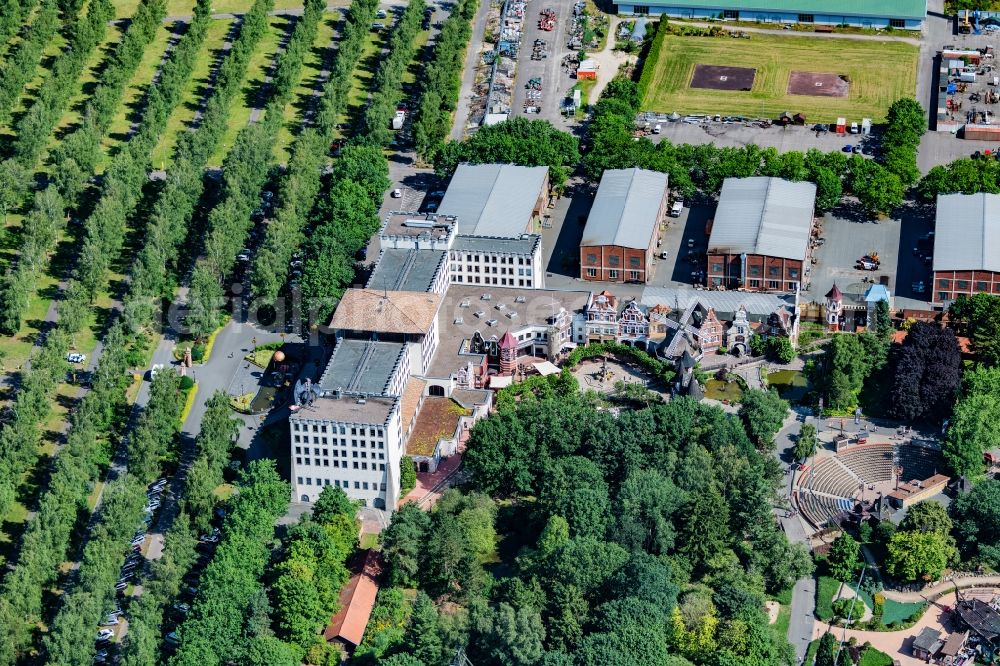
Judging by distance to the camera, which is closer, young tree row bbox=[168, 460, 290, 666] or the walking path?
young tree row bbox=[168, 460, 290, 666]

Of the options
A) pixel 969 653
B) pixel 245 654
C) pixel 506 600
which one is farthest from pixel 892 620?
pixel 245 654

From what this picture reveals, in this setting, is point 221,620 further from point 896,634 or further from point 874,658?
point 896,634

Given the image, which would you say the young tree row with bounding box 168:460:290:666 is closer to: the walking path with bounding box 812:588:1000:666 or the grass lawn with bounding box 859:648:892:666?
the walking path with bounding box 812:588:1000:666

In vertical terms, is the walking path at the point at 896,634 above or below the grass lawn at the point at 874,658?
above

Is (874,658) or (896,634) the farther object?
(896,634)

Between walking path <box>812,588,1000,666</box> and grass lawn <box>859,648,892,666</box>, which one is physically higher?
walking path <box>812,588,1000,666</box>

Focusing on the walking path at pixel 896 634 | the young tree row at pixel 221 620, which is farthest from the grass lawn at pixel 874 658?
the young tree row at pixel 221 620

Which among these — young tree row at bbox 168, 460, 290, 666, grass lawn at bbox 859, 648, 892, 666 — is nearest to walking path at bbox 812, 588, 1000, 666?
grass lawn at bbox 859, 648, 892, 666

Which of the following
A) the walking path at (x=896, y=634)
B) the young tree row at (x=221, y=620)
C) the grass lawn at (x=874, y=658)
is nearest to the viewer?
the young tree row at (x=221, y=620)

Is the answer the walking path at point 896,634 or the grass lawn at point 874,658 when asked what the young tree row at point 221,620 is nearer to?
the walking path at point 896,634

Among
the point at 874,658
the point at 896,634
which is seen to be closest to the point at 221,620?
the point at 874,658

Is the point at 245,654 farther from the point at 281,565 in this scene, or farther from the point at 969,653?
the point at 969,653
